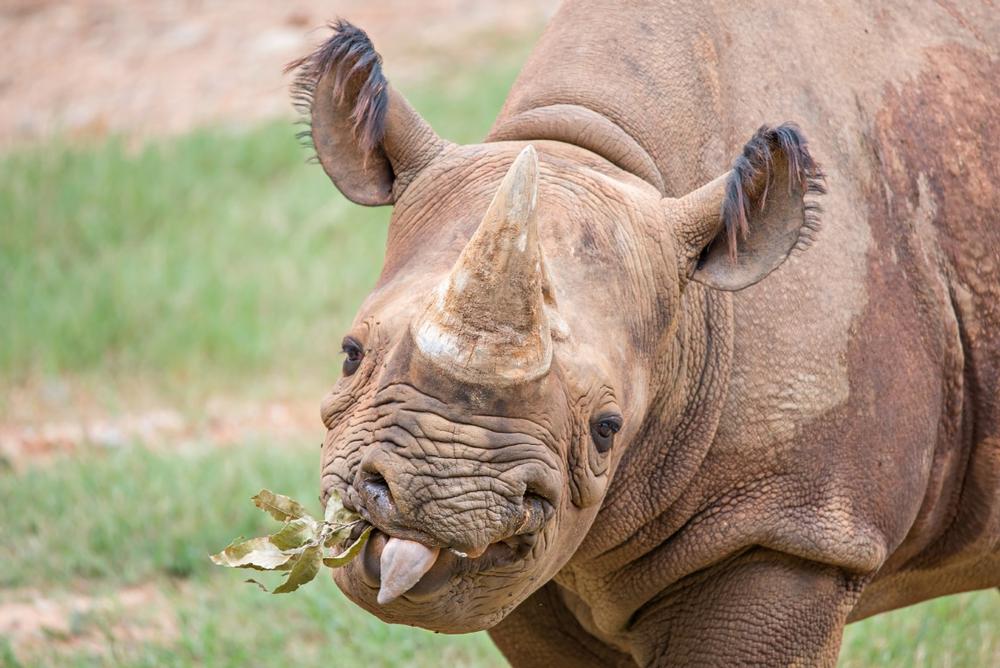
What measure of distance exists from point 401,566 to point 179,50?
13.0 meters

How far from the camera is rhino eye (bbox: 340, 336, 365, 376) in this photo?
3545 millimetres

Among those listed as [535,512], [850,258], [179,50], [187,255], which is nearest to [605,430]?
[535,512]

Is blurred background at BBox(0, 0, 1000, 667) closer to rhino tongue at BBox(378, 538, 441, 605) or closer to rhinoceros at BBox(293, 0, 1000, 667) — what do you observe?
rhinoceros at BBox(293, 0, 1000, 667)

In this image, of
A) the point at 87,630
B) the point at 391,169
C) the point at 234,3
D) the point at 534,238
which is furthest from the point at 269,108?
the point at 534,238

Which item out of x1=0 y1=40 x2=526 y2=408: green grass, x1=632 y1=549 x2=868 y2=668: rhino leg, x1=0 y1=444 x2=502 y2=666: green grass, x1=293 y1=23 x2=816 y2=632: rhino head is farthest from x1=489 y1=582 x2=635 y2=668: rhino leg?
x1=0 y1=40 x2=526 y2=408: green grass

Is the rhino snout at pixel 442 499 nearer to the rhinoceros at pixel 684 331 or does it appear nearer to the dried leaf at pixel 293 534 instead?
the rhinoceros at pixel 684 331

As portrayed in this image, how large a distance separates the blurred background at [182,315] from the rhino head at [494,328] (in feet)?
1.52

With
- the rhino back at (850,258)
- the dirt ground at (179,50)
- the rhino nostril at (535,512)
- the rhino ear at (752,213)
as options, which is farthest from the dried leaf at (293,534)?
the dirt ground at (179,50)

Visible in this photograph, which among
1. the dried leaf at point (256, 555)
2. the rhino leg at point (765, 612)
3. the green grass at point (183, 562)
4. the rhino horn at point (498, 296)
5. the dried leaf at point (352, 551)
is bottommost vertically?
the green grass at point (183, 562)

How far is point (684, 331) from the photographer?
4062 mm

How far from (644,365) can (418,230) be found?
0.65 metres

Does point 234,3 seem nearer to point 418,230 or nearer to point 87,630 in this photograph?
point 87,630

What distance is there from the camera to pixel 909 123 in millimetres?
4383

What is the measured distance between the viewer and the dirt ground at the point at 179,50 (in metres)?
14.1
